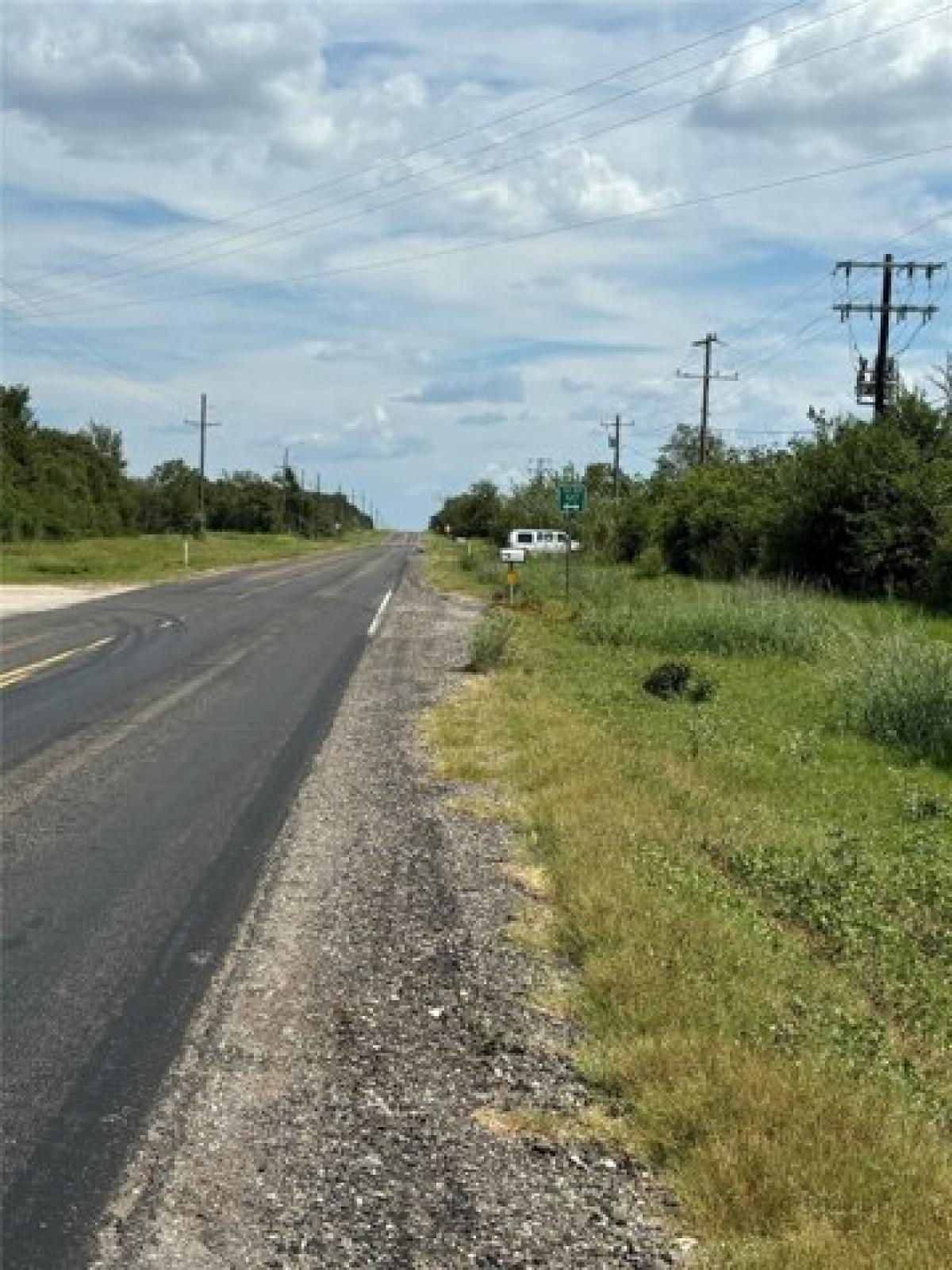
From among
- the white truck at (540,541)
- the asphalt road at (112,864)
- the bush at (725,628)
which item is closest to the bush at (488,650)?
the asphalt road at (112,864)

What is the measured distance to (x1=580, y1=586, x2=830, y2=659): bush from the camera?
22375mm

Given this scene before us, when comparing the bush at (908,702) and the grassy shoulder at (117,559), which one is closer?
the bush at (908,702)

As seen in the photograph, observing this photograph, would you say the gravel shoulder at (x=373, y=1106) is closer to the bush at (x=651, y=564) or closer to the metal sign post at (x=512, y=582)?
the metal sign post at (x=512, y=582)

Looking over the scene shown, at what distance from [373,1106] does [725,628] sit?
18778 mm

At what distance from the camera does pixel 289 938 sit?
23.4 ft

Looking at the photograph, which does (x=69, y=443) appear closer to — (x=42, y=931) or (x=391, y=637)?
(x=391, y=637)

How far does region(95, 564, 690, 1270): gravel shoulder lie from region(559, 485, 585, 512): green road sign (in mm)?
20675

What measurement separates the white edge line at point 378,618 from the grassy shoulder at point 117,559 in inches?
486

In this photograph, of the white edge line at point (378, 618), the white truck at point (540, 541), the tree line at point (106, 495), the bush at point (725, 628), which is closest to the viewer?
the bush at point (725, 628)

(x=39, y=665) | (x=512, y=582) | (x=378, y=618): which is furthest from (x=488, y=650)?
(x=512, y=582)

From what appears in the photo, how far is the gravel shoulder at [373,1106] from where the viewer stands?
4.10 meters

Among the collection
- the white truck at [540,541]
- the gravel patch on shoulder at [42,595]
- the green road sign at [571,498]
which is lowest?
the gravel patch on shoulder at [42,595]

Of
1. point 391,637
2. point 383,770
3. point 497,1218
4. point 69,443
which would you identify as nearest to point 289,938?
point 497,1218

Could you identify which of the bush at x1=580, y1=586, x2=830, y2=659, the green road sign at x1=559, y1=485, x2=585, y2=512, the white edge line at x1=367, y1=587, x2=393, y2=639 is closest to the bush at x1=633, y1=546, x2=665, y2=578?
the white edge line at x1=367, y1=587, x2=393, y2=639
